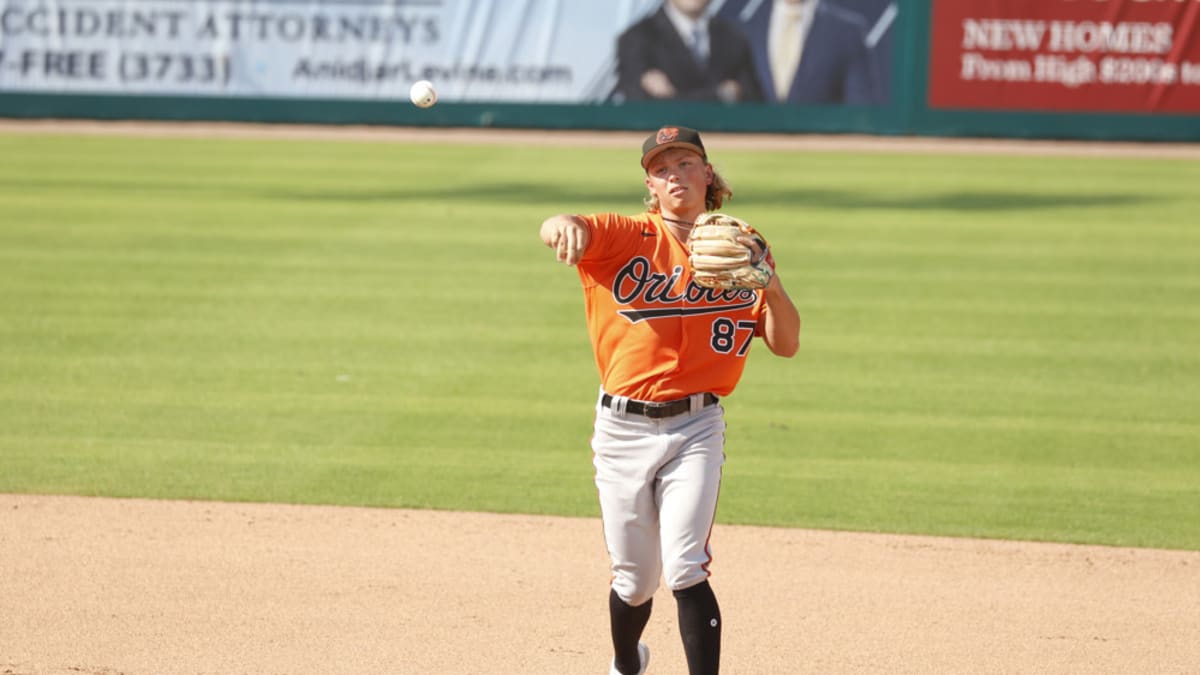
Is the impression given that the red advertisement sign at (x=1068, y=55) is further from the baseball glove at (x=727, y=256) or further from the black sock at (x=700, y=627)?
the black sock at (x=700, y=627)

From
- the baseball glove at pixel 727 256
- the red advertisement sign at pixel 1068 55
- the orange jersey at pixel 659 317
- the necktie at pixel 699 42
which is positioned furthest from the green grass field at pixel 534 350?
the necktie at pixel 699 42

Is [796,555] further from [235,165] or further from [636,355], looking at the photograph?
[235,165]

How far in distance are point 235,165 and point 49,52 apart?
600 centimetres

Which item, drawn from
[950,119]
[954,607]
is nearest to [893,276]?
[954,607]

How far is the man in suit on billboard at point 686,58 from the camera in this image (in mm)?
22094

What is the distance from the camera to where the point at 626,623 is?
5.04 m

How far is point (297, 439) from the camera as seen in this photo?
28.3 feet

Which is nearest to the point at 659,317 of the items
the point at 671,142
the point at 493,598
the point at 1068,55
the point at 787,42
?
the point at 671,142

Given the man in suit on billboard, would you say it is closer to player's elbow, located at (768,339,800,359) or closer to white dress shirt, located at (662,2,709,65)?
white dress shirt, located at (662,2,709,65)

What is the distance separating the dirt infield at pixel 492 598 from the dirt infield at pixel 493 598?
0.04 ft

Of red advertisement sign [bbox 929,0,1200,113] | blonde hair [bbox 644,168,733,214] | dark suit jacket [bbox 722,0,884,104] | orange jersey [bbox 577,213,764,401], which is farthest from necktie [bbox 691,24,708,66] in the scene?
orange jersey [bbox 577,213,764,401]

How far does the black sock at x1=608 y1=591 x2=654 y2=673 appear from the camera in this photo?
198 inches

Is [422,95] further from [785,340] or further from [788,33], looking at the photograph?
[788,33]

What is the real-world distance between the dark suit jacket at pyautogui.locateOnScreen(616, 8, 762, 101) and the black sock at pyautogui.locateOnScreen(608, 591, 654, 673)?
701 inches
